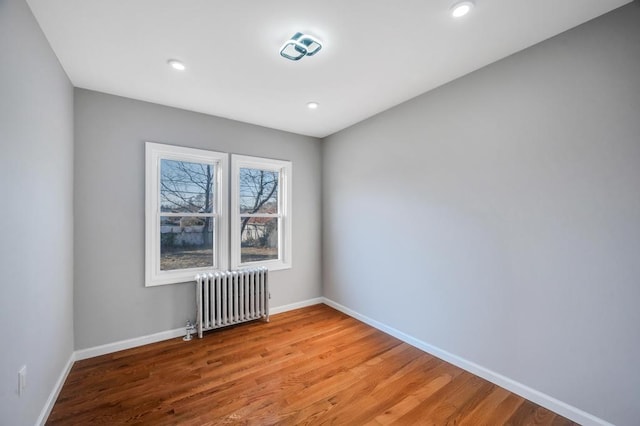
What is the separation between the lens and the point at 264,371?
237cm

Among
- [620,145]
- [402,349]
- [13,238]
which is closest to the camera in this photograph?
[13,238]

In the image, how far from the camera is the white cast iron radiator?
3.02m

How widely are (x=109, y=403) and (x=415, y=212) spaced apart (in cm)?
310

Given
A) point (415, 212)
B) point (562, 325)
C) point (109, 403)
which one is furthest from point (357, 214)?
point (109, 403)

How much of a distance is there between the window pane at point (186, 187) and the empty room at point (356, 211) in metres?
0.02

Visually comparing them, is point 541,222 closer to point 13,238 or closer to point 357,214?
point 357,214

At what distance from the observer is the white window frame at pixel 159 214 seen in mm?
2857

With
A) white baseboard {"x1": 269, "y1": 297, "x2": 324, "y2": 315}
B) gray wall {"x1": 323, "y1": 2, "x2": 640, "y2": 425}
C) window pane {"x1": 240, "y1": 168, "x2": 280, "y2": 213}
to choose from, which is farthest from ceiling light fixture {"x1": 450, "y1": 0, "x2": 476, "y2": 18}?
white baseboard {"x1": 269, "y1": 297, "x2": 324, "y2": 315}

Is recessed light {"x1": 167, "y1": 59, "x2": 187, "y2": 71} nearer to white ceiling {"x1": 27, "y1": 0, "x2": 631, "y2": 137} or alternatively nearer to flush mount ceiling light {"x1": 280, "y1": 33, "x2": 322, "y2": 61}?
white ceiling {"x1": 27, "y1": 0, "x2": 631, "y2": 137}

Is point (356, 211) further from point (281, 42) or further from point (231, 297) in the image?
point (281, 42)

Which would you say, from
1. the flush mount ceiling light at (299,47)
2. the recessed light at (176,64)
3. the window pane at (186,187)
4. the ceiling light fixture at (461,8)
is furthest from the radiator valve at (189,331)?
the ceiling light fixture at (461,8)

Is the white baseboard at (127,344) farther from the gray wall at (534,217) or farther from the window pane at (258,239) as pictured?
the gray wall at (534,217)

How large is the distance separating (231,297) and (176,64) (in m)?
2.49

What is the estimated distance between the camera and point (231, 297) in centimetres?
317
